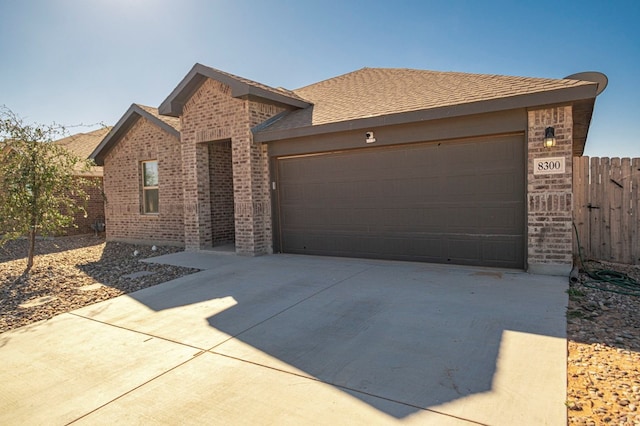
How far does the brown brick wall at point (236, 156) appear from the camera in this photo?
358 inches

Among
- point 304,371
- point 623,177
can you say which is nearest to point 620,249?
point 623,177

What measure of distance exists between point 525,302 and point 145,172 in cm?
1145

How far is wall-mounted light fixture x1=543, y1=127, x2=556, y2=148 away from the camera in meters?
6.09

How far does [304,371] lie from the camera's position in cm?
333

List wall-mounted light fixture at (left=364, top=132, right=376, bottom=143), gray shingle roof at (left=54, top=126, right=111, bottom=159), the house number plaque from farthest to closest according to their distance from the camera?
1. gray shingle roof at (left=54, top=126, right=111, bottom=159)
2. wall-mounted light fixture at (left=364, top=132, right=376, bottom=143)
3. the house number plaque

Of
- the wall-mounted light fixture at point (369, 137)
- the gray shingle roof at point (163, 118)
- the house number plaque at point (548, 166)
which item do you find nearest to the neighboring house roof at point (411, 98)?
the wall-mounted light fixture at point (369, 137)

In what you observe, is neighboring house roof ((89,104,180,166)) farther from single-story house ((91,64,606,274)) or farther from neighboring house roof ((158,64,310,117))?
neighboring house roof ((158,64,310,117))

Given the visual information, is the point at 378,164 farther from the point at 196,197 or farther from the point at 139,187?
the point at 139,187

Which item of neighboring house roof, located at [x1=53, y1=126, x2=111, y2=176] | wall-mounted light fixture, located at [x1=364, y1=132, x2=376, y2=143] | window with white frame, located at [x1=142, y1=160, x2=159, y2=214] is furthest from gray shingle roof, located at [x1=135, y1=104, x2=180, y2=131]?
wall-mounted light fixture, located at [x1=364, y1=132, x2=376, y2=143]

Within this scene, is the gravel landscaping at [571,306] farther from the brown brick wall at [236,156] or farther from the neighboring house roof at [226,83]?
the neighboring house roof at [226,83]

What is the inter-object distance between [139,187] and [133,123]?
2.06m

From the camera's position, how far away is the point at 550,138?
610 centimetres

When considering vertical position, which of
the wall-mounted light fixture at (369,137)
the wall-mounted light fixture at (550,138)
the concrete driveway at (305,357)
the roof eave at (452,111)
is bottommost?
the concrete driveway at (305,357)

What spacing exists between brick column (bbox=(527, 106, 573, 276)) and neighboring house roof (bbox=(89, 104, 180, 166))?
8.90 m
